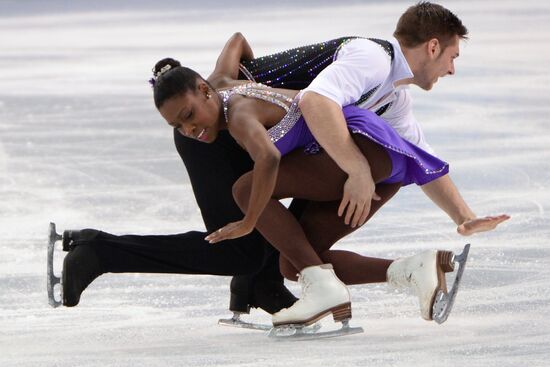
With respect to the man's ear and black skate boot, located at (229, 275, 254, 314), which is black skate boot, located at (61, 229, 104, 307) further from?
the man's ear

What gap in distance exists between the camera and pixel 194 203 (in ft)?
19.0

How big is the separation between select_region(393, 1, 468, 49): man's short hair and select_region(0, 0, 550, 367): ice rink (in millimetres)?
769

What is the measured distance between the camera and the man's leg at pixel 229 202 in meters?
3.97

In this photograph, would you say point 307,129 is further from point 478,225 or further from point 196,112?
point 478,225

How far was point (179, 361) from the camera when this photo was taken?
3.55 m

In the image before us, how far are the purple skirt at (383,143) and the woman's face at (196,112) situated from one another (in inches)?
7.0

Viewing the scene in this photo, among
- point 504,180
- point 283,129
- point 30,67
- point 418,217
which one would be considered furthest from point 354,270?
point 30,67

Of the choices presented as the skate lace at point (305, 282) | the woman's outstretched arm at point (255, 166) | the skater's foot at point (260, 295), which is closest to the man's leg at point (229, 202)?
the skater's foot at point (260, 295)

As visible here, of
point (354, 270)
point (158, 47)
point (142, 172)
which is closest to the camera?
point (354, 270)

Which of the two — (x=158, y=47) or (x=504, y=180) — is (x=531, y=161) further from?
(x=158, y=47)

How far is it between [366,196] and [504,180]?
2303mm

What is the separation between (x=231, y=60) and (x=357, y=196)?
642mm

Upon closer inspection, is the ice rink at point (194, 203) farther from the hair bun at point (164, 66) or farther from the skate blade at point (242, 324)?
the hair bun at point (164, 66)

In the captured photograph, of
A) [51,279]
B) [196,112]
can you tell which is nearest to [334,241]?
[196,112]
